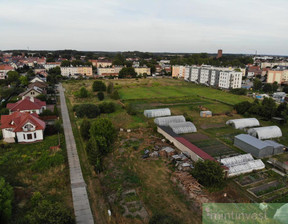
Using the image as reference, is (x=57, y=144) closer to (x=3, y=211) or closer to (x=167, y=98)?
(x=3, y=211)

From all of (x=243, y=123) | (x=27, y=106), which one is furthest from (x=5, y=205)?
(x=243, y=123)

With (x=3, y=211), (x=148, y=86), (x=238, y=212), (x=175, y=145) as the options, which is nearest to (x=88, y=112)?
(x=175, y=145)

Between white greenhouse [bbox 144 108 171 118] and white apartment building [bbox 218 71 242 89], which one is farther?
white apartment building [bbox 218 71 242 89]

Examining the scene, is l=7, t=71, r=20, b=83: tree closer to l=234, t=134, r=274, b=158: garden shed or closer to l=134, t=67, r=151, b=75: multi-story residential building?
l=134, t=67, r=151, b=75: multi-story residential building

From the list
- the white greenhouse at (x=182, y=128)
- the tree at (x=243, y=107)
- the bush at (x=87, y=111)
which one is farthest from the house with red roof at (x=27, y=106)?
the tree at (x=243, y=107)

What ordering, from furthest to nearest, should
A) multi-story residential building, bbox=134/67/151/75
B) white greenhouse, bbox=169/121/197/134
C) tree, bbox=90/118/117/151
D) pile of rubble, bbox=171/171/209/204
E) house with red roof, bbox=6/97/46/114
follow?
multi-story residential building, bbox=134/67/151/75, house with red roof, bbox=6/97/46/114, white greenhouse, bbox=169/121/197/134, tree, bbox=90/118/117/151, pile of rubble, bbox=171/171/209/204

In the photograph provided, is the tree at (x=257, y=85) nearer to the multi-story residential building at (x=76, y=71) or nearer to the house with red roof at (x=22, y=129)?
the house with red roof at (x=22, y=129)

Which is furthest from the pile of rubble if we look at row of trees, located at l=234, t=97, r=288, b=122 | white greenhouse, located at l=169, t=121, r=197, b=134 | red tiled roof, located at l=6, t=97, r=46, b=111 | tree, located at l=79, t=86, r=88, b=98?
tree, located at l=79, t=86, r=88, b=98

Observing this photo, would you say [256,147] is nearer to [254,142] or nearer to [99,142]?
[254,142]
